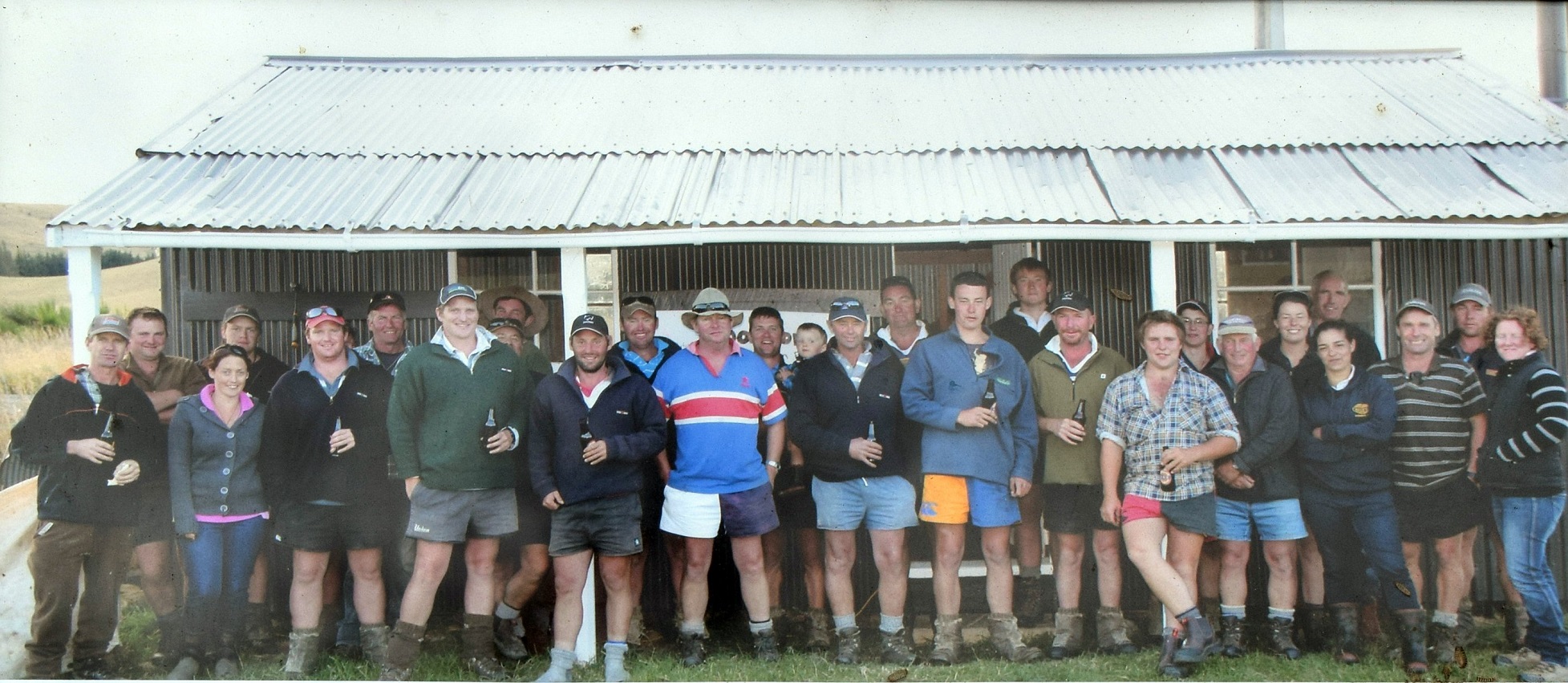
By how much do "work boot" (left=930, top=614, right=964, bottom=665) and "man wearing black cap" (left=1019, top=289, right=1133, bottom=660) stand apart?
52 cm

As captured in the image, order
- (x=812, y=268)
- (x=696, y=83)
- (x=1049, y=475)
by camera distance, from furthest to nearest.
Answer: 1. (x=696, y=83)
2. (x=812, y=268)
3. (x=1049, y=475)

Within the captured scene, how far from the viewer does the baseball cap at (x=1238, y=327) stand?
18.6 ft

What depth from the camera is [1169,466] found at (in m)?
5.44

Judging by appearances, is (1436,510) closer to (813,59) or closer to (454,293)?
(454,293)

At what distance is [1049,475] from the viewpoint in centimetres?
585

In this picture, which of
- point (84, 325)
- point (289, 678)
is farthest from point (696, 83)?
point (289, 678)

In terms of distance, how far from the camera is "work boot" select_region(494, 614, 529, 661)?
5945mm

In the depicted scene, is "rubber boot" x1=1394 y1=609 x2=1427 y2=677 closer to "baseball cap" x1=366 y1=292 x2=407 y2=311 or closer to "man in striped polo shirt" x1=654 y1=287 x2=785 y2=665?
"man in striped polo shirt" x1=654 y1=287 x2=785 y2=665

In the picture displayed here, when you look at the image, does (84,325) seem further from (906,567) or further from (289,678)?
(906,567)

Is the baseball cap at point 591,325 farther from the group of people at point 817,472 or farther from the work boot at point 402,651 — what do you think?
the work boot at point 402,651

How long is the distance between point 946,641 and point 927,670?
210mm

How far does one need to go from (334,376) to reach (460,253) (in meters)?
1.90

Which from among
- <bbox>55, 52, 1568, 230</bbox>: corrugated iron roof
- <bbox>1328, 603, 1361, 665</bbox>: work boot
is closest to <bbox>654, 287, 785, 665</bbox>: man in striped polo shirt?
<bbox>55, 52, 1568, 230</bbox>: corrugated iron roof

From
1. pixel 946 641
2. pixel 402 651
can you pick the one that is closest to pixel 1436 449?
pixel 946 641
